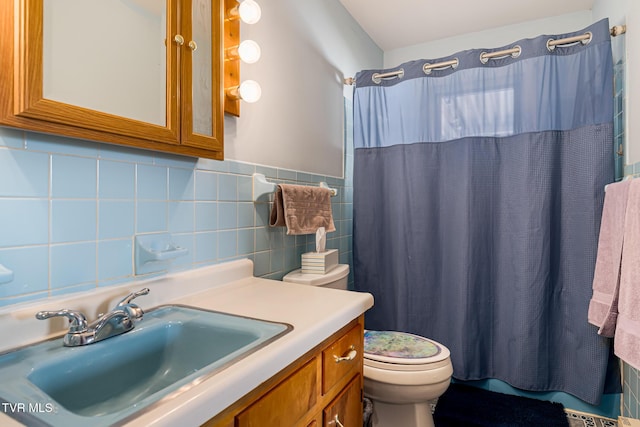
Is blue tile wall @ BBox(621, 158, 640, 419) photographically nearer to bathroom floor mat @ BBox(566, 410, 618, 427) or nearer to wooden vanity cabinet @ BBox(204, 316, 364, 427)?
bathroom floor mat @ BBox(566, 410, 618, 427)

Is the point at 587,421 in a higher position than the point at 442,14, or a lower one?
lower

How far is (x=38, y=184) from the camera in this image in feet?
2.53

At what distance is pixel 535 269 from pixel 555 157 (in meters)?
0.58

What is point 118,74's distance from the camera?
2.92 ft

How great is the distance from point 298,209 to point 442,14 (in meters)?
1.70

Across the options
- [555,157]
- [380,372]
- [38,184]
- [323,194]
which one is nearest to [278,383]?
[38,184]

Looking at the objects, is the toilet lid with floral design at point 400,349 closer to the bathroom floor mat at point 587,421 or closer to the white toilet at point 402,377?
the white toilet at point 402,377

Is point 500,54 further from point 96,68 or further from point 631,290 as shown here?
point 96,68

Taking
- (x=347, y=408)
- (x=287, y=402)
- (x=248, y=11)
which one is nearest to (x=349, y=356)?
(x=347, y=408)

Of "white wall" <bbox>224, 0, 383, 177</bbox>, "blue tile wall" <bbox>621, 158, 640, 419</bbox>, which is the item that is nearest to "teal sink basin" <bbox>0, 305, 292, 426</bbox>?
"white wall" <bbox>224, 0, 383, 177</bbox>

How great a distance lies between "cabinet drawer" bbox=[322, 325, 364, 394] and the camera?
2.99 feet

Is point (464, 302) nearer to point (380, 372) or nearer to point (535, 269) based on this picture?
point (535, 269)

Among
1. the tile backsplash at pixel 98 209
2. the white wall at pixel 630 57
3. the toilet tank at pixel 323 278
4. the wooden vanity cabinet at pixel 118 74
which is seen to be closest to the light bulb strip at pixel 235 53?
the wooden vanity cabinet at pixel 118 74

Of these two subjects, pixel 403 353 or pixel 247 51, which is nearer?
pixel 247 51
